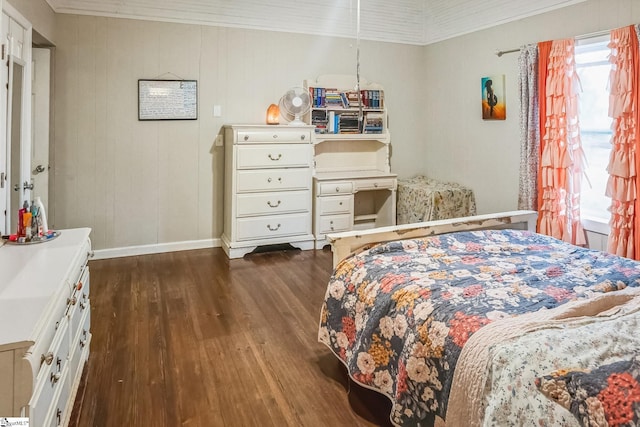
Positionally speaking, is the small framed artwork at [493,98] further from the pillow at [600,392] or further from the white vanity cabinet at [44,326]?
the white vanity cabinet at [44,326]

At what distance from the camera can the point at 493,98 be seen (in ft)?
15.1

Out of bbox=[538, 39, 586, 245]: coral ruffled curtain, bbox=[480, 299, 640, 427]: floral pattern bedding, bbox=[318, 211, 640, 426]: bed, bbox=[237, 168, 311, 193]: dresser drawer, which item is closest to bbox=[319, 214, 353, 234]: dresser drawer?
bbox=[237, 168, 311, 193]: dresser drawer

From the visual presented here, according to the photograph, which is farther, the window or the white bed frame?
the window

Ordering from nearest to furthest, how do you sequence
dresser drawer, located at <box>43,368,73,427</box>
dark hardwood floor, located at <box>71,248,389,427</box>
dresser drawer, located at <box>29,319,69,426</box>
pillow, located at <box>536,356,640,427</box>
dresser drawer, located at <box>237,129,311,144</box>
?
pillow, located at <box>536,356,640,427</box> < dresser drawer, located at <box>29,319,69,426</box> < dresser drawer, located at <box>43,368,73,427</box> < dark hardwood floor, located at <box>71,248,389,427</box> < dresser drawer, located at <box>237,129,311,144</box>

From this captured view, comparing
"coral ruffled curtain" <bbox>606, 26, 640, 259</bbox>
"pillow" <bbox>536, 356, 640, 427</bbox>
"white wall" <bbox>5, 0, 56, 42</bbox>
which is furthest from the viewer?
"coral ruffled curtain" <bbox>606, 26, 640, 259</bbox>

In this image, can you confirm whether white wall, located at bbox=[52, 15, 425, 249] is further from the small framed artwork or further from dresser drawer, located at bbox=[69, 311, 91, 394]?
dresser drawer, located at bbox=[69, 311, 91, 394]

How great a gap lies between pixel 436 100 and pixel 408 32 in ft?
2.89

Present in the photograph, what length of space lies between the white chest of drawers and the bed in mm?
2176

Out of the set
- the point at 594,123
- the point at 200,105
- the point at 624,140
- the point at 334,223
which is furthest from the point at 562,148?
the point at 200,105

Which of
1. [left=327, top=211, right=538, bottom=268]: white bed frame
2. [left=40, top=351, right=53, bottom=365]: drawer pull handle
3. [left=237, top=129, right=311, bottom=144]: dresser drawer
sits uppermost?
[left=237, top=129, right=311, bottom=144]: dresser drawer

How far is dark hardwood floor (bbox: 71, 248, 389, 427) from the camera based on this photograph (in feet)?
6.79

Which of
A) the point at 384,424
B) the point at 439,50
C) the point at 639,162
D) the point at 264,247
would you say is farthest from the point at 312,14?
the point at 384,424

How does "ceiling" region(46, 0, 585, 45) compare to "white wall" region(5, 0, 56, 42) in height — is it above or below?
above

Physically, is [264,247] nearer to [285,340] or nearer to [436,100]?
[285,340]
